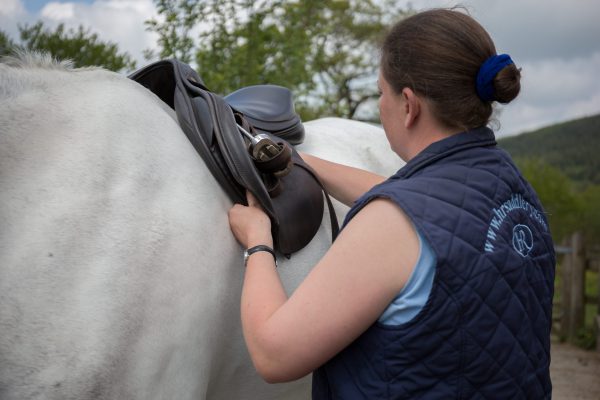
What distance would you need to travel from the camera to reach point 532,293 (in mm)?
1495

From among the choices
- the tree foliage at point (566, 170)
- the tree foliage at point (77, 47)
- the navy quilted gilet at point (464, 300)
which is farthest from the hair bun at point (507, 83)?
the tree foliage at point (77, 47)

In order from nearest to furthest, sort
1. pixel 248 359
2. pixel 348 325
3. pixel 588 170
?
pixel 348 325, pixel 248 359, pixel 588 170

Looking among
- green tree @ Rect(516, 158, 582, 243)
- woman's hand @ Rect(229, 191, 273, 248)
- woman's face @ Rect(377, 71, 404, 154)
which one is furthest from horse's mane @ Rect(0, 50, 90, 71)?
green tree @ Rect(516, 158, 582, 243)

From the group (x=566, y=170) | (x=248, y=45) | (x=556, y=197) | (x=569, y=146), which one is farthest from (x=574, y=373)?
(x=569, y=146)

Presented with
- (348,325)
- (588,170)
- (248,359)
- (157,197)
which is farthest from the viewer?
(588,170)

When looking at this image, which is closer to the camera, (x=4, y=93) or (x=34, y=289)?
(x=34, y=289)

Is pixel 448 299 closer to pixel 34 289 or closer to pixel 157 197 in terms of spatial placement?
pixel 157 197

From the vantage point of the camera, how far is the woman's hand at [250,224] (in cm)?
163

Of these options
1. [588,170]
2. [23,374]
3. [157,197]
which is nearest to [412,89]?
[157,197]

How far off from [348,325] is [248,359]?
0.60 metres

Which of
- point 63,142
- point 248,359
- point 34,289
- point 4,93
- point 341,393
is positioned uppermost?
point 4,93

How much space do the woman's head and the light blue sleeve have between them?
340 mm

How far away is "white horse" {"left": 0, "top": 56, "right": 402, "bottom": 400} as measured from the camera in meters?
1.34

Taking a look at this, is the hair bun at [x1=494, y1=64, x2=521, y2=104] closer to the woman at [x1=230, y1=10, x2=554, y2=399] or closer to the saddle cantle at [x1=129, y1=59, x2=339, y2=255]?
the woman at [x1=230, y1=10, x2=554, y2=399]
